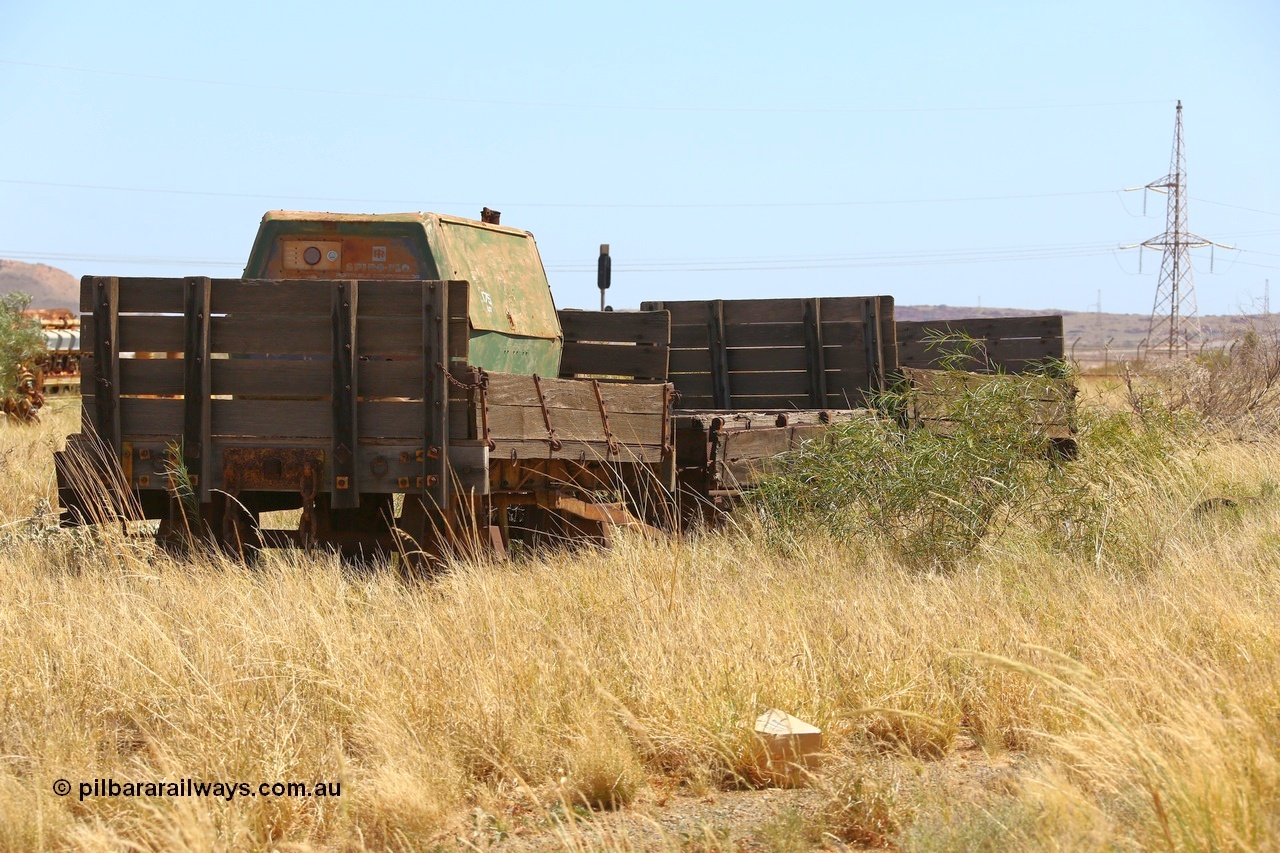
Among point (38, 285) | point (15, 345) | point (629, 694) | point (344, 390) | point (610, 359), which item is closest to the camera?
point (629, 694)

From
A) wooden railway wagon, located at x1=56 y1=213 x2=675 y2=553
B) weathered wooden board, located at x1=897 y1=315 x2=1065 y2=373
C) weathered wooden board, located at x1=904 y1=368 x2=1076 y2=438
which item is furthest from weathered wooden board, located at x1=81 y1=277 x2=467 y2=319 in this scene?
weathered wooden board, located at x1=897 y1=315 x2=1065 y2=373

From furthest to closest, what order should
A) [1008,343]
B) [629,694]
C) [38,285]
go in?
[38,285], [1008,343], [629,694]

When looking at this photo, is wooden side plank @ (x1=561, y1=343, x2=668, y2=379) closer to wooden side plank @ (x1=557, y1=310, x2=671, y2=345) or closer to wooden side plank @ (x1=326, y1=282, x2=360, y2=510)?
wooden side plank @ (x1=557, y1=310, x2=671, y2=345)

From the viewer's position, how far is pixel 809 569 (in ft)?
21.5

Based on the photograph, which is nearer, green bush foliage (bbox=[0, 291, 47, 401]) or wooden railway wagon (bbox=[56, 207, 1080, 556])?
wooden railway wagon (bbox=[56, 207, 1080, 556])

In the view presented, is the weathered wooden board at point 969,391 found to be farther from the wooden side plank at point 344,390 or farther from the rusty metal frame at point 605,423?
the wooden side plank at point 344,390

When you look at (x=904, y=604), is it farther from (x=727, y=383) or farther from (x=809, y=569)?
(x=727, y=383)

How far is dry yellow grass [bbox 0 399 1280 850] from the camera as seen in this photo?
134 inches

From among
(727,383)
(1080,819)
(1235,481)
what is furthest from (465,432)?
(1235,481)

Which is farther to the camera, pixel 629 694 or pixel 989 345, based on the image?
pixel 989 345

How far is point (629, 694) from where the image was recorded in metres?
4.54

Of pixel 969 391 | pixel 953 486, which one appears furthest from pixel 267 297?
→ pixel 969 391

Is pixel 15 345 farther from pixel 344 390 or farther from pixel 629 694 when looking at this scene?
pixel 629 694

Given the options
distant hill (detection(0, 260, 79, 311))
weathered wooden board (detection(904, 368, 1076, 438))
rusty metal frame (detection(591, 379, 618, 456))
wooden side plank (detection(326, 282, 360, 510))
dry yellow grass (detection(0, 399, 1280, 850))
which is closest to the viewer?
dry yellow grass (detection(0, 399, 1280, 850))
